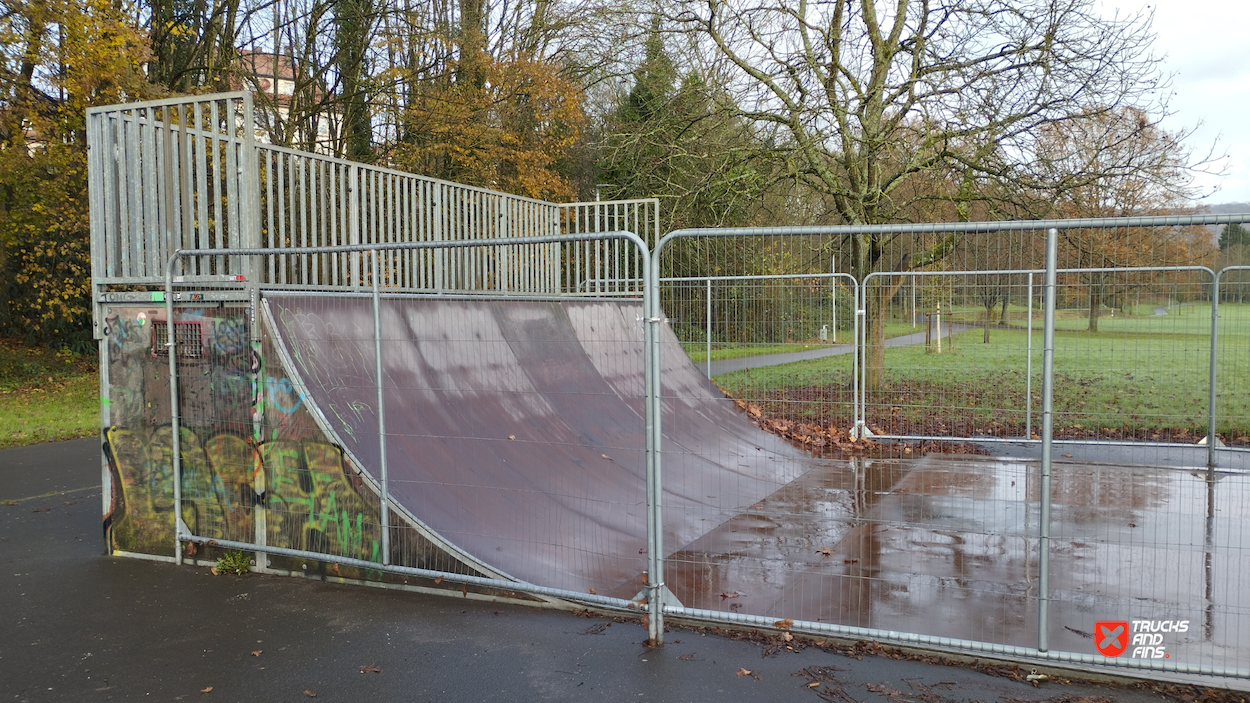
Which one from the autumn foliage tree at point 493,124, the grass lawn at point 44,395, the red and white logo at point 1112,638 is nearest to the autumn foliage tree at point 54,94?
the grass lawn at point 44,395

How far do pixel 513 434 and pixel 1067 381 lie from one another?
5.88 meters

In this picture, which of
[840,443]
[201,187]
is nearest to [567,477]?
[201,187]

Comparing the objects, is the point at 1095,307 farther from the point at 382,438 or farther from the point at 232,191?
the point at 232,191

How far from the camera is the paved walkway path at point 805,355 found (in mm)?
7641

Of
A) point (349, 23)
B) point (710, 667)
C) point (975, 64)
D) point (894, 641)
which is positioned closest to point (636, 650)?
point (710, 667)

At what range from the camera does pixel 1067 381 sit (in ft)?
28.4

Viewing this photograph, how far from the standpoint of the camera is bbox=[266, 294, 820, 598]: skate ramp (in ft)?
18.5

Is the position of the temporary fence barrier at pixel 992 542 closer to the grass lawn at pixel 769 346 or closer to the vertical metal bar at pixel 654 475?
the grass lawn at pixel 769 346

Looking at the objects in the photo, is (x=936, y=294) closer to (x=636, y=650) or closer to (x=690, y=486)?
(x=690, y=486)

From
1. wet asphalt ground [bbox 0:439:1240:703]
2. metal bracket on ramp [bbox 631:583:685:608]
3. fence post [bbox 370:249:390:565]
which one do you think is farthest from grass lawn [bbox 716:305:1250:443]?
fence post [bbox 370:249:390:565]

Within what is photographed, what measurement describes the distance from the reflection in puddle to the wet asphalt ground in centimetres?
67

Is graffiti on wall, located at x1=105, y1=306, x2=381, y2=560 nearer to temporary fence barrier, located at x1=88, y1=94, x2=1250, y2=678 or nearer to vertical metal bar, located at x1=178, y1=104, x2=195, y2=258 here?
temporary fence barrier, located at x1=88, y1=94, x2=1250, y2=678

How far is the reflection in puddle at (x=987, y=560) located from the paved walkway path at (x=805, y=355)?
1348 mm

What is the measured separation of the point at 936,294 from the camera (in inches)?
320
